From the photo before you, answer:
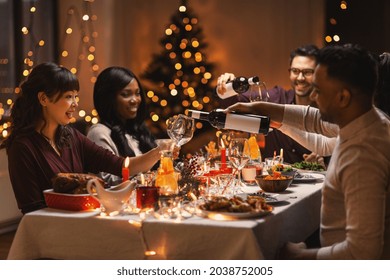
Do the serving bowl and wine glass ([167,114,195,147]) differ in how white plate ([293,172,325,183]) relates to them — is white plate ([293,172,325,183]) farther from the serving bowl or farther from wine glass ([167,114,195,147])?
wine glass ([167,114,195,147])

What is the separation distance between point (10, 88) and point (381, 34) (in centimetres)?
309

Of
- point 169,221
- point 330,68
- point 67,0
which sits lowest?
point 169,221

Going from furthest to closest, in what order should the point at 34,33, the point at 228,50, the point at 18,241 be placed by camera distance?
the point at 228,50 → the point at 34,33 → the point at 18,241

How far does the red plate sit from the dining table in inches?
0.9

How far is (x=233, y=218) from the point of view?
2041 millimetres

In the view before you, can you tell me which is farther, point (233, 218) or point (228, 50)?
point (228, 50)

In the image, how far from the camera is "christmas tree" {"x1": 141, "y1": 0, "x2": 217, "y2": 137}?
5.99 m

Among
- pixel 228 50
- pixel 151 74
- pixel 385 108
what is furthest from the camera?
pixel 228 50

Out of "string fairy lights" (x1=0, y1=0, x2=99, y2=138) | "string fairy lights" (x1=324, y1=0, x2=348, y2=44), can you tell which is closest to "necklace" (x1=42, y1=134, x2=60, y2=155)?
"string fairy lights" (x1=0, y1=0, x2=99, y2=138)

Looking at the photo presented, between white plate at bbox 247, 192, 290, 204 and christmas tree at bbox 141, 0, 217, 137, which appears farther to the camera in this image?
christmas tree at bbox 141, 0, 217, 137

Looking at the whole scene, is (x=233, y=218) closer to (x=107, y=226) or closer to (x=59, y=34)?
(x=107, y=226)

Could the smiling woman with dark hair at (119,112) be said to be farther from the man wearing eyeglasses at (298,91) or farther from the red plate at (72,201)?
the red plate at (72,201)
